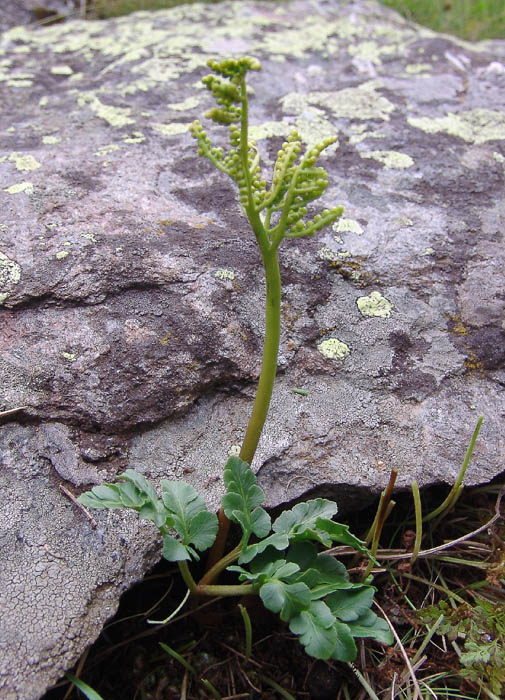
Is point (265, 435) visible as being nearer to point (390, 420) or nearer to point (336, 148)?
point (390, 420)

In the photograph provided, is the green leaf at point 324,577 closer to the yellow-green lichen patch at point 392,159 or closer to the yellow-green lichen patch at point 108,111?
the yellow-green lichen patch at point 392,159

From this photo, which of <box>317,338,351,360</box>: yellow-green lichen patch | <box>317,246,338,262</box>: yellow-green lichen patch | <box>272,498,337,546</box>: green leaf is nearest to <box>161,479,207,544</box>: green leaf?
<box>272,498,337,546</box>: green leaf

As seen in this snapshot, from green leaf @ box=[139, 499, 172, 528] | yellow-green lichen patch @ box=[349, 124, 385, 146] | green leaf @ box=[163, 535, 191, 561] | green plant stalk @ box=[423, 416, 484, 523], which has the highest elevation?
yellow-green lichen patch @ box=[349, 124, 385, 146]

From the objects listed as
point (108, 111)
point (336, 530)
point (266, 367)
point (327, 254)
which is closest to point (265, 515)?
point (336, 530)

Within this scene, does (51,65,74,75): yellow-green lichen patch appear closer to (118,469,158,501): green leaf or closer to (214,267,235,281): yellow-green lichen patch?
(214,267,235,281): yellow-green lichen patch

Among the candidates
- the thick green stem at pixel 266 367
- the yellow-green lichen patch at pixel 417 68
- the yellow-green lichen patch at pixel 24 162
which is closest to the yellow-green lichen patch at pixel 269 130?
the yellow-green lichen patch at pixel 24 162

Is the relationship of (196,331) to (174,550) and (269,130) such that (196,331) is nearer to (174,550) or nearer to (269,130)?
(174,550)

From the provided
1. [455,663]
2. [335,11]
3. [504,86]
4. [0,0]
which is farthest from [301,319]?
[0,0]
